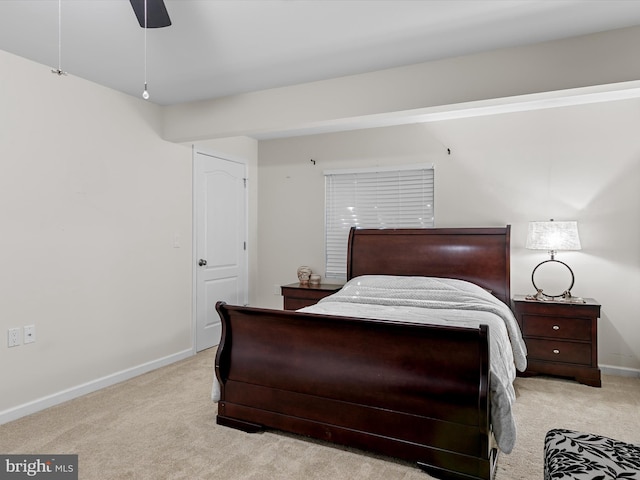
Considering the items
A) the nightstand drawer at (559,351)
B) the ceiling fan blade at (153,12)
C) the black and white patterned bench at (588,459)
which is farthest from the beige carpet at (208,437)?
the ceiling fan blade at (153,12)

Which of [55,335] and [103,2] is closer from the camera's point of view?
[103,2]

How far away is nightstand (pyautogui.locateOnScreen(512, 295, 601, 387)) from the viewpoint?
3.28 metres

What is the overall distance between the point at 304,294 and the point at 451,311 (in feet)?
5.57

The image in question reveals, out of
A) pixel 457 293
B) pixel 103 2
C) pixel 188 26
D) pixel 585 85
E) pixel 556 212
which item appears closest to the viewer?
pixel 103 2

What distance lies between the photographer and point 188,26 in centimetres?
225

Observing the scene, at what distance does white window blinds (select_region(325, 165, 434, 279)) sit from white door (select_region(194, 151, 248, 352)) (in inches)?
41.2

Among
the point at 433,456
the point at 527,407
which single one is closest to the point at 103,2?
the point at 433,456

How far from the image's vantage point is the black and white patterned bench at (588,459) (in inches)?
51.8

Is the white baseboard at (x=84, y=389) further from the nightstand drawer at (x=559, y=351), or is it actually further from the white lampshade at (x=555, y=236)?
the white lampshade at (x=555, y=236)

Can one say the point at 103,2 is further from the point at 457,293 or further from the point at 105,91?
the point at 457,293

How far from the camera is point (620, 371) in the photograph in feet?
11.5

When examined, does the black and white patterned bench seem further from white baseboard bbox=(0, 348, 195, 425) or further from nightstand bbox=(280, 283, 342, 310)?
white baseboard bbox=(0, 348, 195, 425)

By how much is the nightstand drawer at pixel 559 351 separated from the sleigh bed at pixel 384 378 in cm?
54

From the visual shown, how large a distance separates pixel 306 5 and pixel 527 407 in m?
2.96
